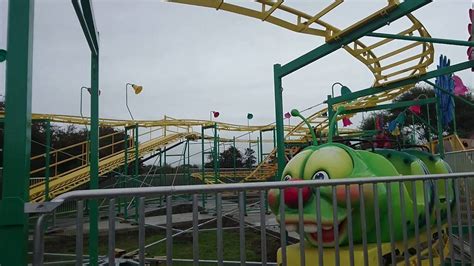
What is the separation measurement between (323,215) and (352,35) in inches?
124

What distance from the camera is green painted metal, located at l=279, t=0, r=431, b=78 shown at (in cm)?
441

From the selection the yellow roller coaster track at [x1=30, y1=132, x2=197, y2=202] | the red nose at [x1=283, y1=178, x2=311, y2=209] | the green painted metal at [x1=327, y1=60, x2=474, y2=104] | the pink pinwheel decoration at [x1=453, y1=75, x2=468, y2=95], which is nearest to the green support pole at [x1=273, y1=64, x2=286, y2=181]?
the green painted metal at [x1=327, y1=60, x2=474, y2=104]

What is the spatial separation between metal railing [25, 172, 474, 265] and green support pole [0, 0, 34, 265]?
103 millimetres

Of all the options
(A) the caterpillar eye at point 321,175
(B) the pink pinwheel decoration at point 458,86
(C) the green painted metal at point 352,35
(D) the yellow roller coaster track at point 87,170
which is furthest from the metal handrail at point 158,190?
(D) the yellow roller coaster track at point 87,170

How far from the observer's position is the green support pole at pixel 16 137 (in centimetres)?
161

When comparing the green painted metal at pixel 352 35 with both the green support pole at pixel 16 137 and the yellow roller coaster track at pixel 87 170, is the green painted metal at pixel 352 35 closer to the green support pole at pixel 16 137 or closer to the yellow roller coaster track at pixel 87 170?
the green support pole at pixel 16 137

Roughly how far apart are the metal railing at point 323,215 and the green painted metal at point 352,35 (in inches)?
82.3

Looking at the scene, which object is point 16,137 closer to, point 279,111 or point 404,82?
point 279,111

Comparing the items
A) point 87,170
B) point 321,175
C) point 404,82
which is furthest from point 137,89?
point 321,175

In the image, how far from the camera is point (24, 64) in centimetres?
170

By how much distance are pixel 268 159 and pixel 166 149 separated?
5217 mm

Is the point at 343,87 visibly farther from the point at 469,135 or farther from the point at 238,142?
the point at 469,135

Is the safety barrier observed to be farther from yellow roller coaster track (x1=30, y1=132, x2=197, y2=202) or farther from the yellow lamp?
the yellow lamp

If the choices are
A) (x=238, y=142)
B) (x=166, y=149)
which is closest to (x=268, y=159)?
(x=238, y=142)
